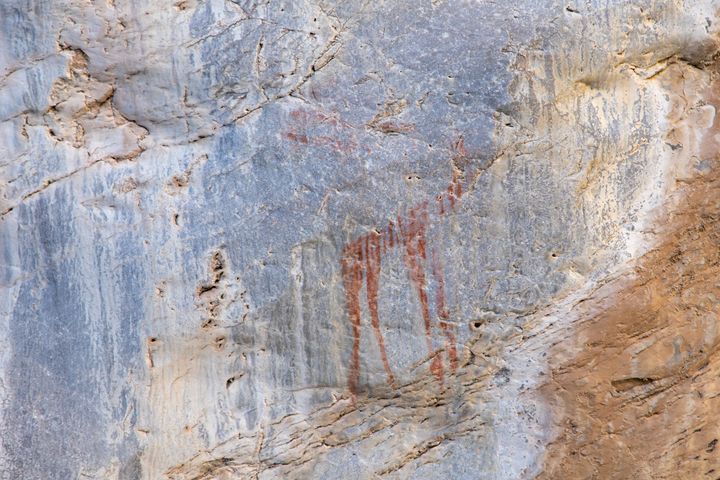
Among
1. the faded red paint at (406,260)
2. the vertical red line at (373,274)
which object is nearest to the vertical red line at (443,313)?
the faded red paint at (406,260)

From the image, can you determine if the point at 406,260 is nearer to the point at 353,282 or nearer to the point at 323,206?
the point at 353,282

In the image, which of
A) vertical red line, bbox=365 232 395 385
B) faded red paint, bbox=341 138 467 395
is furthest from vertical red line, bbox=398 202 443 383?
vertical red line, bbox=365 232 395 385

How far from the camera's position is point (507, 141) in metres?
2.43

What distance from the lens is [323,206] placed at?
8.05ft

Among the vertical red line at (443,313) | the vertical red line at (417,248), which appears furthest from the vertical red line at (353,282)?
the vertical red line at (443,313)

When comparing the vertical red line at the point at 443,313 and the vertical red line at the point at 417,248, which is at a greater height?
the vertical red line at the point at 417,248

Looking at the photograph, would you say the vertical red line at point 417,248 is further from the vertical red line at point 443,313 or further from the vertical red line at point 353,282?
the vertical red line at point 353,282

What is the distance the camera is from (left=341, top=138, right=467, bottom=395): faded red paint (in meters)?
2.45

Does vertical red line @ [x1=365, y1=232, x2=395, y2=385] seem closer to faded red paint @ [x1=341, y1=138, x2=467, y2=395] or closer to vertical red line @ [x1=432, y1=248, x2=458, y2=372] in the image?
faded red paint @ [x1=341, y1=138, x2=467, y2=395]

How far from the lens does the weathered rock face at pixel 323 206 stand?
242 centimetres

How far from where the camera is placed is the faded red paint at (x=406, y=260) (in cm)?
245

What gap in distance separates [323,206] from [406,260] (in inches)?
15.2

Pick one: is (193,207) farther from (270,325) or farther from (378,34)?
(378,34)

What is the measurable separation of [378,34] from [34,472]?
221 centimetres
